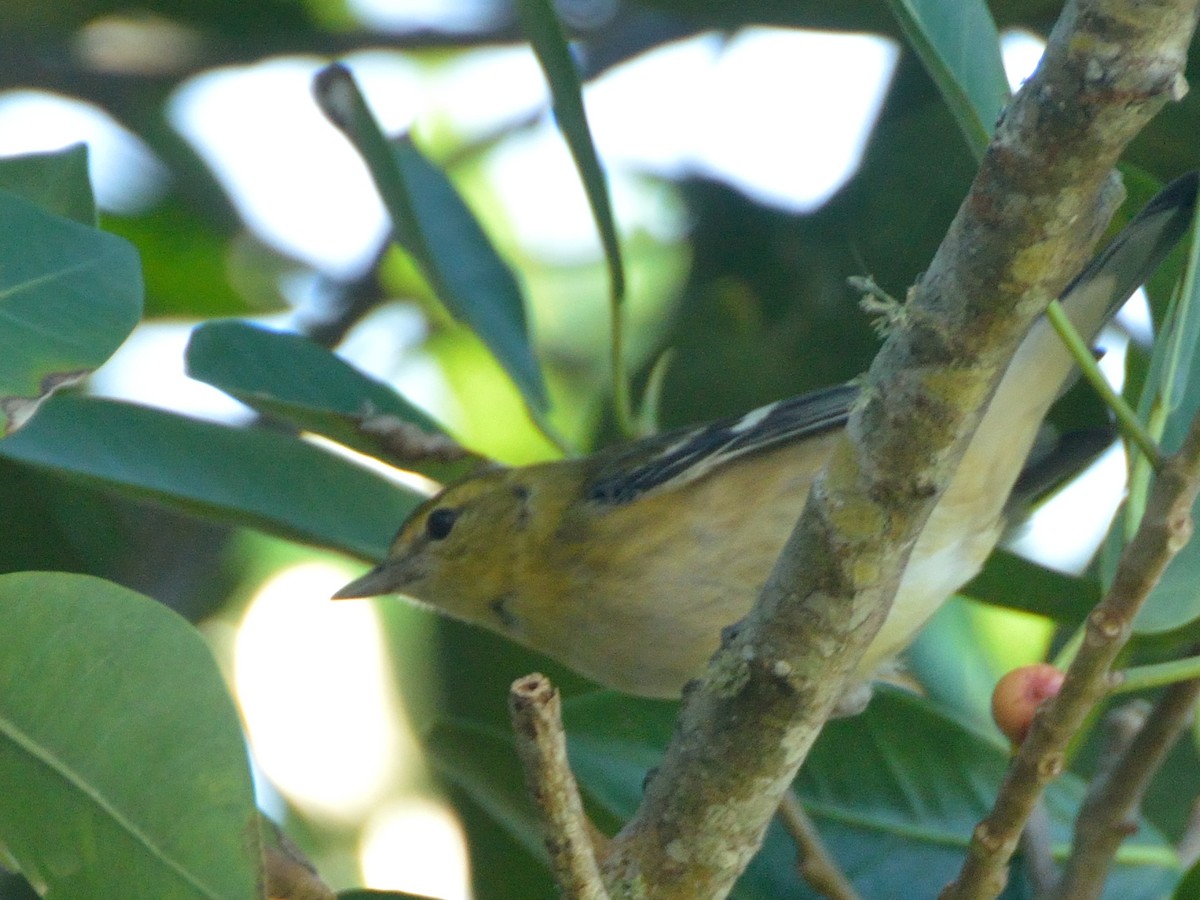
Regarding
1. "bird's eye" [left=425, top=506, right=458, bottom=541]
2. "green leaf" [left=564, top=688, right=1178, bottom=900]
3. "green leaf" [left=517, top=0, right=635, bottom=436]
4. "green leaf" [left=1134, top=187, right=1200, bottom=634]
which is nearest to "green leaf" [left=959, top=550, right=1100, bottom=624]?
"green leaf" [left=564, top=688, right=1178, bottom=900]

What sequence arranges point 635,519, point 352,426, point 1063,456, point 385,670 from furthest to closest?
point 385,670 < point 635,519 < point 1063,456 < point 352,426

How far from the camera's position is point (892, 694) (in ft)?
9.53

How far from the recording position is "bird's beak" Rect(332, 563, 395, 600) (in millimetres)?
3520

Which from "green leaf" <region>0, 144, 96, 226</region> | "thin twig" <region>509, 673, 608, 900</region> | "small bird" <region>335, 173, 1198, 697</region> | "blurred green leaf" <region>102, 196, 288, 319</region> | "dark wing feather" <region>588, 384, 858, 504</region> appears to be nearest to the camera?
"thin twig" <region>509, 673, 608, 900</region>

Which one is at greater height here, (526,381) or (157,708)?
(526,381)

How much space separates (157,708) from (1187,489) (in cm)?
121

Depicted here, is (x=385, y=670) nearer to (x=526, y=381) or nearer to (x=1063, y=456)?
(x=526, y=381)

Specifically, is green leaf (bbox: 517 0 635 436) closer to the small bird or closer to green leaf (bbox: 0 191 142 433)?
the small bird

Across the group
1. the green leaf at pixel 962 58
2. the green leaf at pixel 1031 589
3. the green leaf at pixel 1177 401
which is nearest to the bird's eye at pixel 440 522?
the green leaf at pixel 1031 589

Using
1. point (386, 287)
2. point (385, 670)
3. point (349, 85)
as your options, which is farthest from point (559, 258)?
point (349, 85)

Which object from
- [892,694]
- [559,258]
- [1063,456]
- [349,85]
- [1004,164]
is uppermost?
[559,258]

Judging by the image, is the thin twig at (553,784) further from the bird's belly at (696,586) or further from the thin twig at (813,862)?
the bird's belly at (696,586)

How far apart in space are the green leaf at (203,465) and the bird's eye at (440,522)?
0.35 meters

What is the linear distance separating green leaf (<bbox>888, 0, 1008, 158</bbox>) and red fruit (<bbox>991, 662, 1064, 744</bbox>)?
38.7 inches
